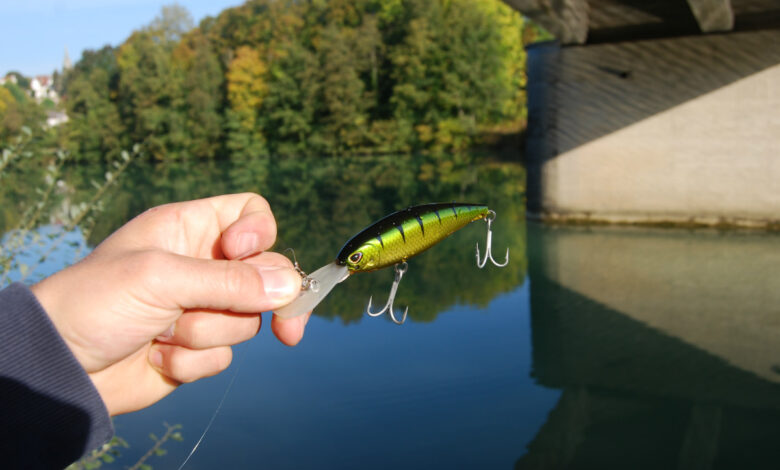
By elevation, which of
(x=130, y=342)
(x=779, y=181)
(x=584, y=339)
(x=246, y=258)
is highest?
(x=246, y=258)

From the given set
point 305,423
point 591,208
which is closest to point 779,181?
point 591,208

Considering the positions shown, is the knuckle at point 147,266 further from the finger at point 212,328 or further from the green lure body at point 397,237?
the green lure body at point 397,237

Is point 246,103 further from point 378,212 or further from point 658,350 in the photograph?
point 658,350

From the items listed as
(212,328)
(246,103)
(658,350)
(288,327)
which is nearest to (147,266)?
(212,328)

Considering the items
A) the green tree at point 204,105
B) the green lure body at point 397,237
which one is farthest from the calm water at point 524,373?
the green tree at point 204,105

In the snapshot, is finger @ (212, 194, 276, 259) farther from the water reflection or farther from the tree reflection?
the water reflection

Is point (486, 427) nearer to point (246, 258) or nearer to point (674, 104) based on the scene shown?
point (246, 258)

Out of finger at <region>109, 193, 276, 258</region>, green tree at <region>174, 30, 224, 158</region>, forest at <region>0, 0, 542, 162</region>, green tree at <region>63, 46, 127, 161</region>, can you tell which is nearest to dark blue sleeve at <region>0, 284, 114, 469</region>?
finger at <region>109, 193, 276, 258</region>
